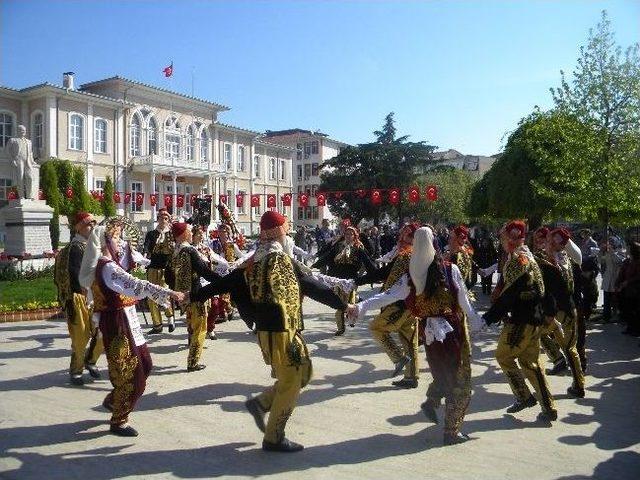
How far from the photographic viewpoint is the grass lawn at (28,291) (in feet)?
38.6

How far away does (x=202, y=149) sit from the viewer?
165 ft

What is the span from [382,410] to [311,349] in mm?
3073

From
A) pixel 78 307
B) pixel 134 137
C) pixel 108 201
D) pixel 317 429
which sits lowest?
pixel 317 429

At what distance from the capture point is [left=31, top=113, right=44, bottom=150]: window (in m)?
37.7

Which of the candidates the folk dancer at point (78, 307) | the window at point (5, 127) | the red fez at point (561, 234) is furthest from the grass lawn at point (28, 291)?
the window at point (5, 127)

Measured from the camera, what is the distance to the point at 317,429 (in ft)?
17.0

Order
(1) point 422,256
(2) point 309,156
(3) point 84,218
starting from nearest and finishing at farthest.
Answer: (1) point 422,256, (3) point 84,218, (2) point 309,156

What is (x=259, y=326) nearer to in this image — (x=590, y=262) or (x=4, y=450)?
(x=4, y=450)

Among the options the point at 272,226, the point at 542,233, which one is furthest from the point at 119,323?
the point at 542,233

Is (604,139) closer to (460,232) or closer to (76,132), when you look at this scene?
(460,232)

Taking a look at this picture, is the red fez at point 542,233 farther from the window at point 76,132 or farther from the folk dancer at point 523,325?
the window at point 76,132

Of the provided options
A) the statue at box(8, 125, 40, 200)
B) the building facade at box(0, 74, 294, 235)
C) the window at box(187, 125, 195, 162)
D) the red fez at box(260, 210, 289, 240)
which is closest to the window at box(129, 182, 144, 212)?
the building facade at box(0, 74, 294, 235)

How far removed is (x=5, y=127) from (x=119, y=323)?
38894mm

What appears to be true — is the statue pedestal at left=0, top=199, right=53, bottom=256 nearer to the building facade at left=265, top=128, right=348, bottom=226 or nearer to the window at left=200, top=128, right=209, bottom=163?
the window at left=200, top=128, right=209, bottom=163
